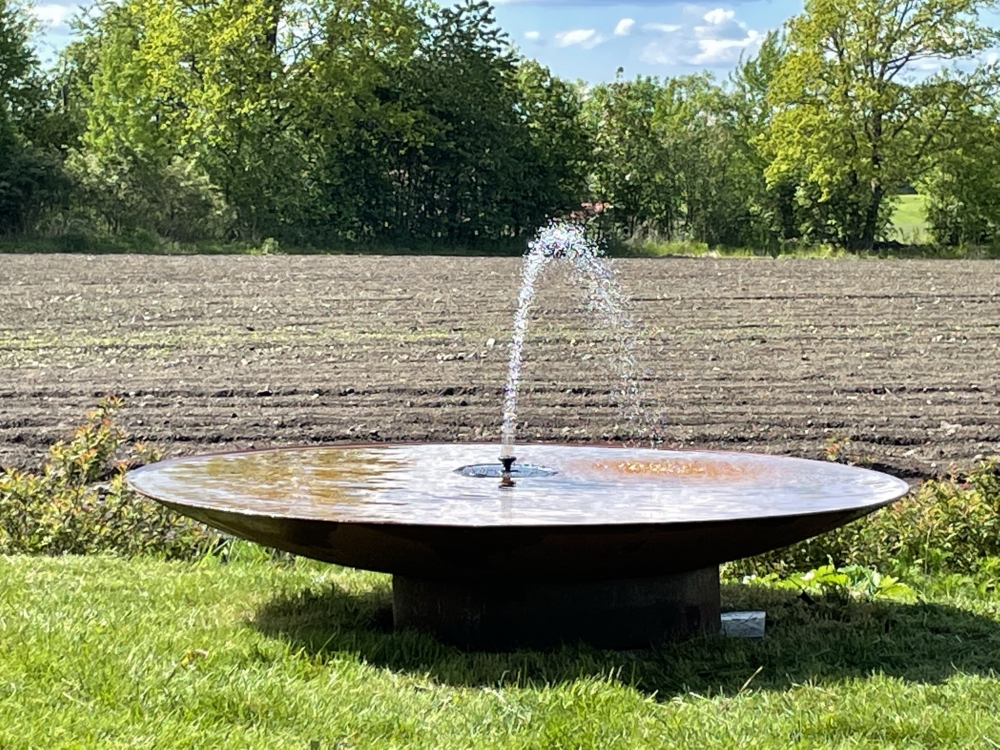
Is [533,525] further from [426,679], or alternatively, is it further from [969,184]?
[969,184]

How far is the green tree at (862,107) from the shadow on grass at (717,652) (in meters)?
37.7

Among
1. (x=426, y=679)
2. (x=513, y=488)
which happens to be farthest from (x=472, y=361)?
(x=426, y=679)

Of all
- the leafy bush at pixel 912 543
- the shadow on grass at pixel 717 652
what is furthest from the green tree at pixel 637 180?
the shadow on grass at pixel 717 652

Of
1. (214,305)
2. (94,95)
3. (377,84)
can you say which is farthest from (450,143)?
(214,305)

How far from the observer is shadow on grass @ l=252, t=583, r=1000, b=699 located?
179 inches

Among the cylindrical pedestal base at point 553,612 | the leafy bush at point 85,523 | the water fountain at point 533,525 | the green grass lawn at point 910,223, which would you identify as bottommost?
the leafy bush at point 85,523

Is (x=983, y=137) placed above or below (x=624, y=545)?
above

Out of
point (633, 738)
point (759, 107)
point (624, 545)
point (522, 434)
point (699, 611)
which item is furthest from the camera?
point (759, 107)

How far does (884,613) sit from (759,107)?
158 ft

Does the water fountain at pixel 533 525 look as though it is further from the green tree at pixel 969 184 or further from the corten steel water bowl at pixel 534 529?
the green tree at pixel 969 184

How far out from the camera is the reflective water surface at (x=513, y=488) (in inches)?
193

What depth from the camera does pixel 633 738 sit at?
153 inches

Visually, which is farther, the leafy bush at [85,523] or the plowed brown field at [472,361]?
the plowed brown field at [472,361]

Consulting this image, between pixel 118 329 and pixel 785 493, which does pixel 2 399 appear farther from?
pixel 785 493
